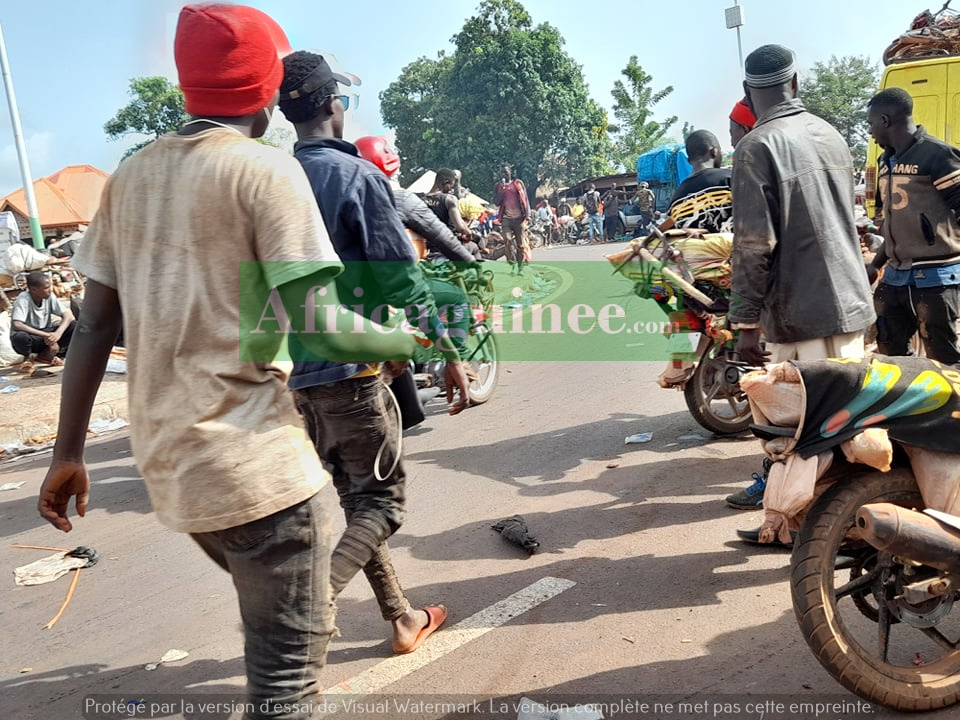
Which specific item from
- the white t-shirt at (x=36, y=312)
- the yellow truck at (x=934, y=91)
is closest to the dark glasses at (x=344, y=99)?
the yellow truck at (x=934, y=91)

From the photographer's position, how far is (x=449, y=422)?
274 inches

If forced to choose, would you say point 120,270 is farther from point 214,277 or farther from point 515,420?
point 515,420

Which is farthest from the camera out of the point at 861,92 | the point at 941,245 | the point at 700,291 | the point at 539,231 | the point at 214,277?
the point at 861,92

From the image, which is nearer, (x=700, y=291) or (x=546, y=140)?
(x=700, y=291)

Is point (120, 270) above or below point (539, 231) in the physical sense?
above

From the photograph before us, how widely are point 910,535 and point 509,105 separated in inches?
1636

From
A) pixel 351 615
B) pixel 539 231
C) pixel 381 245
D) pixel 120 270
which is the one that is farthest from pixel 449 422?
pixel 539 231

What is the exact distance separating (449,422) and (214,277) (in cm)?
514

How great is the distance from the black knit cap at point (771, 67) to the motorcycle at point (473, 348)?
3.53 meters

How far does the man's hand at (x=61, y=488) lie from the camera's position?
2.13m

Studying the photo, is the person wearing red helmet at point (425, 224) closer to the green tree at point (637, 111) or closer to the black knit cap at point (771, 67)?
the black knit cap at point (771, 67)

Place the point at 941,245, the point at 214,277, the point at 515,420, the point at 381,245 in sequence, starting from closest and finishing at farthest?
the point at 214,277, the point at 381,245, the point at 941,245, the point at 515,420

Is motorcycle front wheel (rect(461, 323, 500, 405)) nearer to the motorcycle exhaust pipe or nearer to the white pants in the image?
the white pants

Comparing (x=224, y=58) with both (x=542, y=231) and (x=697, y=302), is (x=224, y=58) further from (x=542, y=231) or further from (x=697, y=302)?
(x=542, y=231)
